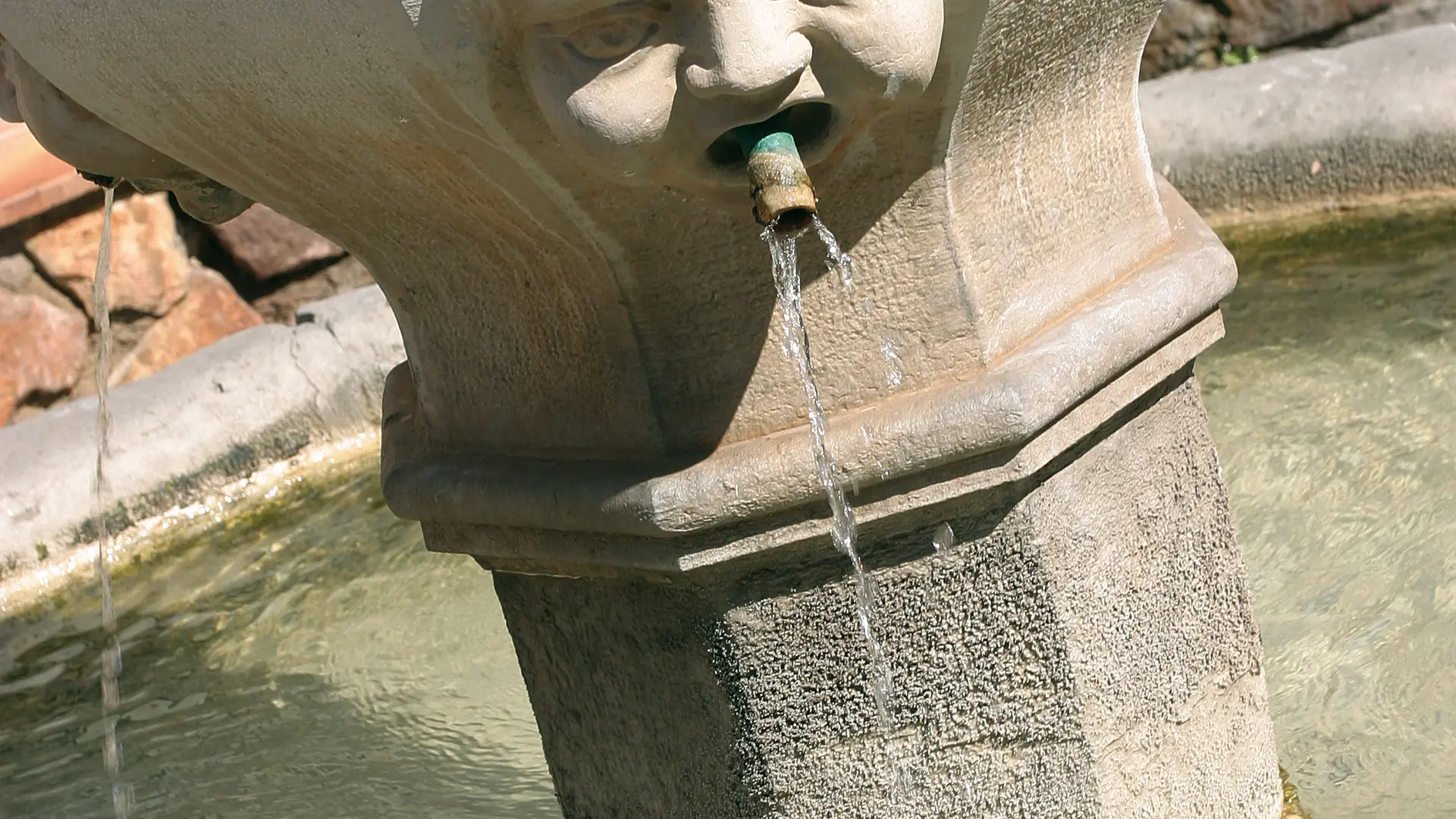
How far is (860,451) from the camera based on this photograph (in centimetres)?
133

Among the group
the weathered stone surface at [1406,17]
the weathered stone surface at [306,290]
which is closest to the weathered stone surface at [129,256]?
the weathered stone surface at [306,290]

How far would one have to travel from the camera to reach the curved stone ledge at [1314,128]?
3.34 metres

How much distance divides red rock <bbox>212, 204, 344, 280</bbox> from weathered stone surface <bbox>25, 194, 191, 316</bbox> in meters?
0.15

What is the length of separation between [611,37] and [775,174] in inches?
5.6

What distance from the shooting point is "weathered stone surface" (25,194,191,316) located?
4.21 m

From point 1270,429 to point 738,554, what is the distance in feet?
5.21

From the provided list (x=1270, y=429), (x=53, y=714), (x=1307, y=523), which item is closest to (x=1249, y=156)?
(x=1270, y=429)

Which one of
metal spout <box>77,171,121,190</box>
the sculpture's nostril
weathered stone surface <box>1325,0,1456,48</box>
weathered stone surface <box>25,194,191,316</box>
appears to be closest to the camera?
the sculpture's nostril

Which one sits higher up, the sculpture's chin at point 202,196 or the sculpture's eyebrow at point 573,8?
the sculpture's chin at point 202,196

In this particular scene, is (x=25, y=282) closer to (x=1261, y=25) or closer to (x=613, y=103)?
(x=1261, y=25)

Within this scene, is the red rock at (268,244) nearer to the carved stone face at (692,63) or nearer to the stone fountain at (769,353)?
the stone fountain at (769,353)

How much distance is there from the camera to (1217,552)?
1.66 meters

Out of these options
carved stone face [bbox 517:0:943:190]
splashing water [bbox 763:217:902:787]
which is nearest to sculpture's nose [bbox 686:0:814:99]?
carved stone face [bbox 517:0:943:190]

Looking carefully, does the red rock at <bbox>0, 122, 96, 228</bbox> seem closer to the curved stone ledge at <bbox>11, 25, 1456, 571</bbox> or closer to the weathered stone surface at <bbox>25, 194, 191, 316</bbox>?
the weathered stone surface at <bbox>25, 194, 191, 316</bbox>
